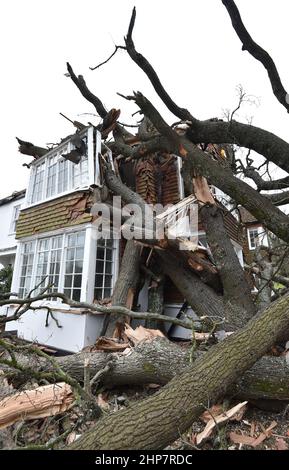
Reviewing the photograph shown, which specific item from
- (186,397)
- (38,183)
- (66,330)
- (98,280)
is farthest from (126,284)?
(38,183)

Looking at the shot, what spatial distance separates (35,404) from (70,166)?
5.78m

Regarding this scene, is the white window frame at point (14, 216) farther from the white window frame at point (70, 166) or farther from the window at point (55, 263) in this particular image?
the window at point (55, 263)

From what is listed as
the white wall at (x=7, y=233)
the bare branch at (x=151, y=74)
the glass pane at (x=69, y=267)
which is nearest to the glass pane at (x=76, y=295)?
the glass pane at (x=69, y=267)

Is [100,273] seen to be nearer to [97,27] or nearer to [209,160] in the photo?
[209,160]

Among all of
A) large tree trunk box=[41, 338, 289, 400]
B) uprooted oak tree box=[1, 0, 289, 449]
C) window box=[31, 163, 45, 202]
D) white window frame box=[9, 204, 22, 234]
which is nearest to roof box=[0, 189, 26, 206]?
white window frame box=[9, 204, 22, 234]

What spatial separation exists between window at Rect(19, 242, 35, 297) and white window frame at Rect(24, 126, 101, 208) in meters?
1.39

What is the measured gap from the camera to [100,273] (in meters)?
6.39

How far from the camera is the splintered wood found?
2.88m

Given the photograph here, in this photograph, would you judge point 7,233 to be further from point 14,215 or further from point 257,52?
point 257,52

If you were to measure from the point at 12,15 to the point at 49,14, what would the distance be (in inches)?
29.3

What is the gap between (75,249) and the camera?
6277mm

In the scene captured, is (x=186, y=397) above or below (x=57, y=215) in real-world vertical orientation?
below

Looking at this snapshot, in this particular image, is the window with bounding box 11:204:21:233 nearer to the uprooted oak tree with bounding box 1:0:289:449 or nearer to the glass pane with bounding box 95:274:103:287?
the uprooted oak tree with bounding box 1:0:289:449
